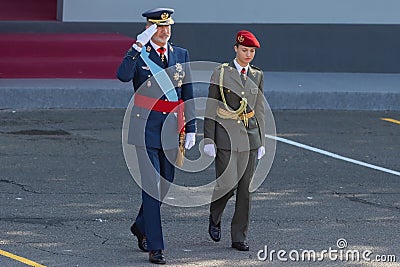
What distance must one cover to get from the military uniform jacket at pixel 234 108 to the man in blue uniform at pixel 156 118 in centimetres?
32

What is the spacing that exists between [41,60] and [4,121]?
2576mm

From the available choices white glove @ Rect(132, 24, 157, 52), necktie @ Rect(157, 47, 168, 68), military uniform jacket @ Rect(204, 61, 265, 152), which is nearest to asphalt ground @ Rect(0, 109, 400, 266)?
military uniform jacket @ Rect(204, 61, 265, 152)

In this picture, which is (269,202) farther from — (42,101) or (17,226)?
(42,101)

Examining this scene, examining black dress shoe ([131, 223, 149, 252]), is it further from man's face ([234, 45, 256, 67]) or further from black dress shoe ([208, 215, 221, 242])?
man's face ([234, 45, 256, 67])

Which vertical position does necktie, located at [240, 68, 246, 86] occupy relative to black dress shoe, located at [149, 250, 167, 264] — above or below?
above

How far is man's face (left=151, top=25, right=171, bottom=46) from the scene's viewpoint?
25.1 feet

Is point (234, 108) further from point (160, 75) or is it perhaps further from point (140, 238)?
point (140, 238)

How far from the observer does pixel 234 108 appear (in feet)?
26.7

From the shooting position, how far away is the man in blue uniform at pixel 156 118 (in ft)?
25.1

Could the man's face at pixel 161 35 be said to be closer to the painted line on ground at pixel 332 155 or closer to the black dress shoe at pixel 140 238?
the black dress shoe at pixel 140 238

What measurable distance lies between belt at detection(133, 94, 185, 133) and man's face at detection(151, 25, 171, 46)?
430 millimetres

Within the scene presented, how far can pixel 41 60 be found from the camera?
16125mm

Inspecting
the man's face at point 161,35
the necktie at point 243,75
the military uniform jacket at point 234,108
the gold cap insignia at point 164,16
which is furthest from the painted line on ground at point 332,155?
the gold cap insignia at point 164,16

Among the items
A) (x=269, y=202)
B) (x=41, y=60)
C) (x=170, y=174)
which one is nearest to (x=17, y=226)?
(x=170, y=174)
